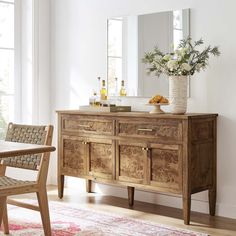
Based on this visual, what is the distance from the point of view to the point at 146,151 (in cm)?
437

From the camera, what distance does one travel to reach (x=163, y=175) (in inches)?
169

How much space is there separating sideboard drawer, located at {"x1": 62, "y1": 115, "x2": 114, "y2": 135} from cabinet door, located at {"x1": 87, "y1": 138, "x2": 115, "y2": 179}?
0.09 m

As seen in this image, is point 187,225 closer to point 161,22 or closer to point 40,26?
point 161,22

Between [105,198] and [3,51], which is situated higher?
[3,51]

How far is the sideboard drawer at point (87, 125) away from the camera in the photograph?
4.68m

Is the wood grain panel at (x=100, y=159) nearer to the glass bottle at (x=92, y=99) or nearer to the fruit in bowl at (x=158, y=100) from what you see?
the glass bottle at (x=92, y=99)

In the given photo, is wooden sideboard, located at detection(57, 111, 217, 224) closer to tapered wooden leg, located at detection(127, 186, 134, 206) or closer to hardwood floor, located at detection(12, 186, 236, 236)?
tapered wooden leg, located at detection(127, 186, 134, 206)

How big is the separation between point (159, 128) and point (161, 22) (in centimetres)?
106

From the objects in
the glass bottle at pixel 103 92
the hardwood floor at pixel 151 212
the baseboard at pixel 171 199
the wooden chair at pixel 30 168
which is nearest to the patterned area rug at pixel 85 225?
the hardwood floor at pixel 151 212

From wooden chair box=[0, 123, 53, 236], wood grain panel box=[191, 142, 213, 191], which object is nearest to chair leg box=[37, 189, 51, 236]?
wooden chair box=[0, 123, 53, 236]

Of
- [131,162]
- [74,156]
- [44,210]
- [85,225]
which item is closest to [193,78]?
[131,162]

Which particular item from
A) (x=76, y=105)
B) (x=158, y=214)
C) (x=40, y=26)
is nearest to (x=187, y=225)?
(x=158, y=214)

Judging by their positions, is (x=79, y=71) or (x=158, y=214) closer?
(x=158, y=214)

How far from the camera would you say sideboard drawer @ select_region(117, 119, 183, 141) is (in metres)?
4.18
